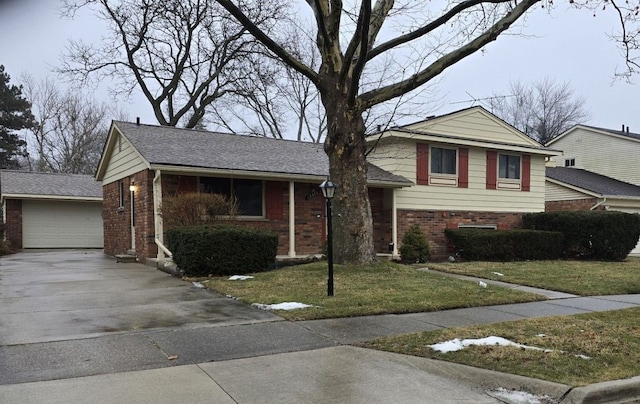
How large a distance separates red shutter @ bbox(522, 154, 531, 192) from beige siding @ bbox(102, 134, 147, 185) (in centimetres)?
1401

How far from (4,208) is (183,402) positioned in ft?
72.0

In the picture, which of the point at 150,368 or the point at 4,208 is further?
the point at 4,208

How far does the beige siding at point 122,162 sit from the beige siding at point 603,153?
2423 centimetres

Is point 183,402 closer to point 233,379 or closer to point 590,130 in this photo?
point 233,379

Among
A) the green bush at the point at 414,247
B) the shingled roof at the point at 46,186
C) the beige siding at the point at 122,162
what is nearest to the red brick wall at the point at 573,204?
the green bush at the point at 414,247

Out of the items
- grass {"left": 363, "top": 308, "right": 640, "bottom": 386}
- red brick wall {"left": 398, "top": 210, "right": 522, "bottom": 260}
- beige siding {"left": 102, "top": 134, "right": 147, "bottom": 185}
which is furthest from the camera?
red brick wall {"left": 398, "top": 210, "right": 522, "bottom": 260}

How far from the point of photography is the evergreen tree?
112 feet

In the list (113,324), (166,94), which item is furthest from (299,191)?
(166,94)

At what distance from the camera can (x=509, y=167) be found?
A: 62.8 ft

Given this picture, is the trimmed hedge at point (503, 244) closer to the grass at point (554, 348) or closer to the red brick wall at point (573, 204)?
the red brick wall at point (573, 204)

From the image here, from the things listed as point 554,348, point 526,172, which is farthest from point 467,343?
point 526,172

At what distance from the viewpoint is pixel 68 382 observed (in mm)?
4090

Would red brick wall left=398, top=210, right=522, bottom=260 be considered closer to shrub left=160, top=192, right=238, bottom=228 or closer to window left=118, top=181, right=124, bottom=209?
shrub left=160, top=192, right=238, bottom=228

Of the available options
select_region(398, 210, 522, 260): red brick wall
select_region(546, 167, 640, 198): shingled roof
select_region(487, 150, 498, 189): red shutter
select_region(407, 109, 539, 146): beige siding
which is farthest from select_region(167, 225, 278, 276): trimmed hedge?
select_region(546, 167, 640, 198): shingled roof
